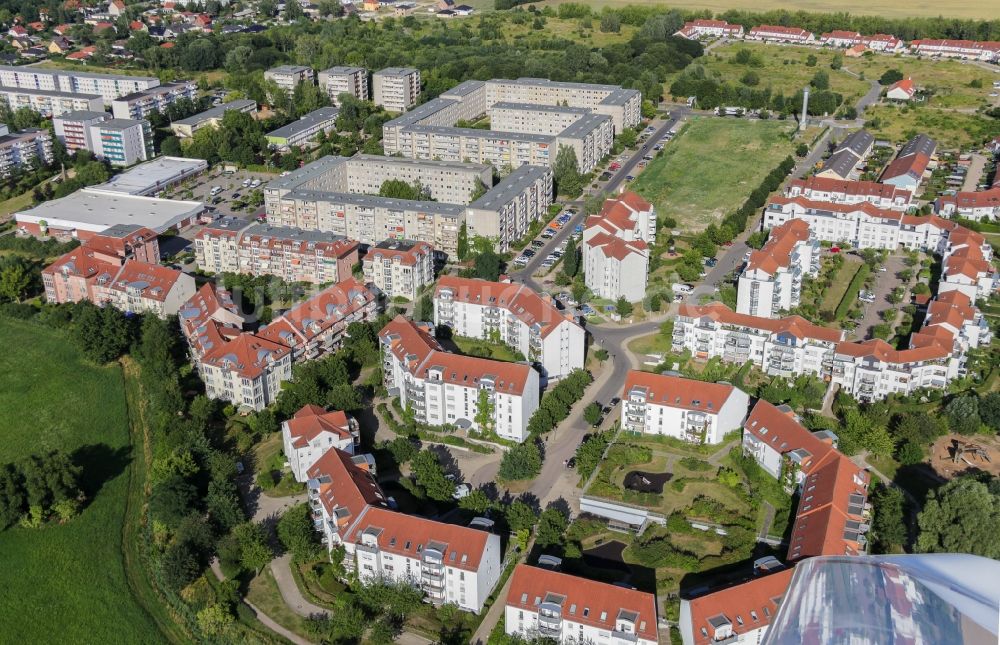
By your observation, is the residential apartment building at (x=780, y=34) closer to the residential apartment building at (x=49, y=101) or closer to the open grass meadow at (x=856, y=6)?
the open grass meadow at (x=856, y=6)

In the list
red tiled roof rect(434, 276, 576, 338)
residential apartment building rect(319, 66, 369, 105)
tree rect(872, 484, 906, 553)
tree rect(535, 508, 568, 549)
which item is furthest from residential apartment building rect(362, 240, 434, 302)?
residential apartment building rect(319, 66, 369, 105)

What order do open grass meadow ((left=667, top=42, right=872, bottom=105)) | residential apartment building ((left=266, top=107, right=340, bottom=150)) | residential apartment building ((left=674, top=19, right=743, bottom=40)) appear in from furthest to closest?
residential apartment building ((left=674, top=19, right=743, bottom=40))
open grass meadow ((left=667, top=42, right=872, bottom=105))
residential apartment building ((left=266, top=107, right=340, bottom=150))

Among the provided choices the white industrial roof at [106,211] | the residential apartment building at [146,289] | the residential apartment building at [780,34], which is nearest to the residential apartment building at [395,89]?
the white industrial roof at [106,211]

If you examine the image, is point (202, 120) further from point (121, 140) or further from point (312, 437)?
point (312, 437)

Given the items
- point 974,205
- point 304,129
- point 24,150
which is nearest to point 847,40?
point 974,205

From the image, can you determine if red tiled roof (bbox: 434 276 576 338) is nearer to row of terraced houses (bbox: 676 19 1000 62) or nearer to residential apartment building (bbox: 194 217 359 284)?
residential apartment building (bbox: 194 217 359 284)

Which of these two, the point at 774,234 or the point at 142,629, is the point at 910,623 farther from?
the point at 774,234
